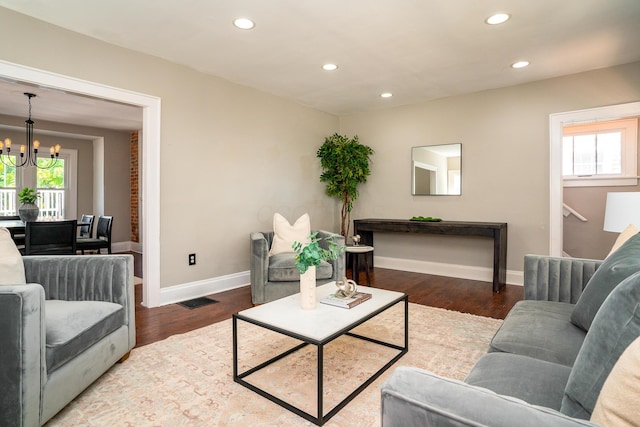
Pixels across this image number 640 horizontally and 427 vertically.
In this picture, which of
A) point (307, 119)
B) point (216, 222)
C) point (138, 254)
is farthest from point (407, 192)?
point (138, 254)

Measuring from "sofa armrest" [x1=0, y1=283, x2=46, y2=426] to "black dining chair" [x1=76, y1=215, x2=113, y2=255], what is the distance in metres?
4.04

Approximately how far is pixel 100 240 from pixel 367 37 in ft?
15.3

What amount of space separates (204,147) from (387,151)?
2.82 metres

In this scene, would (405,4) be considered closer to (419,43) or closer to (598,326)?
(419,43)

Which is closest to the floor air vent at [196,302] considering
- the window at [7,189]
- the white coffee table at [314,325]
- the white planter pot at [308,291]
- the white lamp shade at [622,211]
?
the white coffee table at [314,325]

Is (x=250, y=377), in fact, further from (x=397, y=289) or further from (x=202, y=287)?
(x=397, y=289)

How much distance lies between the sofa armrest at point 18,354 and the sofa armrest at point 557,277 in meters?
2.71

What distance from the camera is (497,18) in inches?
106

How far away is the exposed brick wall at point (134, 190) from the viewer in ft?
23.3

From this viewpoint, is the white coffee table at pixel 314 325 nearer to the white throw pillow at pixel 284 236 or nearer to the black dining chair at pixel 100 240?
the white throw pillow at pixel 284 236

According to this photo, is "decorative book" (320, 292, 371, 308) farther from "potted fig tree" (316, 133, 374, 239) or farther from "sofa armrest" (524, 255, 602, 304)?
"potted fig tree" (316, 133, 374, 239)

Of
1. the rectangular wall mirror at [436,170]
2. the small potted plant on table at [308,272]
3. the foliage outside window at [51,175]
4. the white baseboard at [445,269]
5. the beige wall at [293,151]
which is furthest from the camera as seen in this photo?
the foliage outside window at [51,175]

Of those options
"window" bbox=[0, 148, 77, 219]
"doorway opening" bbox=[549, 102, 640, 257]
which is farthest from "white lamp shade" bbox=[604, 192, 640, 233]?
"window" bbox=[0, 148, 77, 219]

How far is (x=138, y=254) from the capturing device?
6691mm
